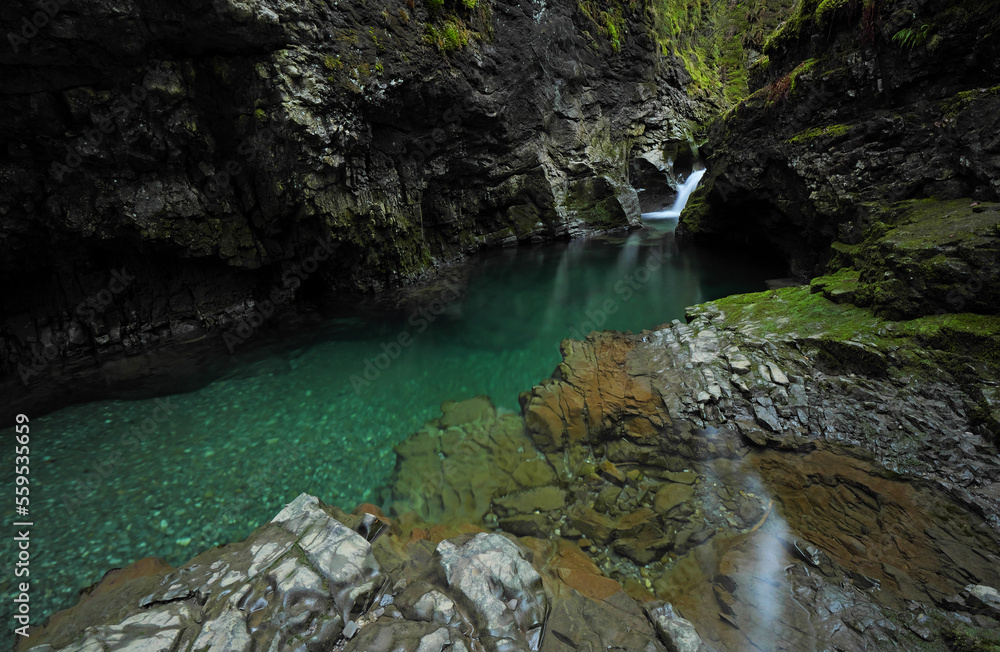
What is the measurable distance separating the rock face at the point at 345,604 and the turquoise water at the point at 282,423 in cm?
110

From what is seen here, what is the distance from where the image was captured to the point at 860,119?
29.3 feet

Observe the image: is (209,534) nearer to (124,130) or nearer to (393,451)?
(393,451)

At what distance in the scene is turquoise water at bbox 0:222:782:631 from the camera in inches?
194

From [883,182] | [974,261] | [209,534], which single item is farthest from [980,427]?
[209,534]

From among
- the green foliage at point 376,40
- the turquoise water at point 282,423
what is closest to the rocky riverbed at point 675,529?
the turquoise water at point 282,423

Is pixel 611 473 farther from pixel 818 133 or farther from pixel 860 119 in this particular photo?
pixel 818 133

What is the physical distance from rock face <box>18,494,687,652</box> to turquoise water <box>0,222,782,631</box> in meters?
1.10

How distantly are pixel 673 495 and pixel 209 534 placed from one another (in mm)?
5832

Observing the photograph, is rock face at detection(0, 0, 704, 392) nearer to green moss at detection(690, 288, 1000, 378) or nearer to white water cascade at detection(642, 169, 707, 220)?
green moss at detection(690, 288, 1000, 378)

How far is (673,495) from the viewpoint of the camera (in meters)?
4.88

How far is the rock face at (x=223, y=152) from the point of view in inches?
307

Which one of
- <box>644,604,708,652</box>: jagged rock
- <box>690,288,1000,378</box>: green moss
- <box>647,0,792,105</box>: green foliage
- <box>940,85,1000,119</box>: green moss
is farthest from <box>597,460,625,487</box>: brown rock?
<box>647,0,792,105</box>: green foliage

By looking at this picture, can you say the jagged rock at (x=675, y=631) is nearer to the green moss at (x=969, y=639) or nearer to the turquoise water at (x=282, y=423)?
the green moss at (x=969, y=639)

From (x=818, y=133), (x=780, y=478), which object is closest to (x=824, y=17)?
(x=818, y=133)
